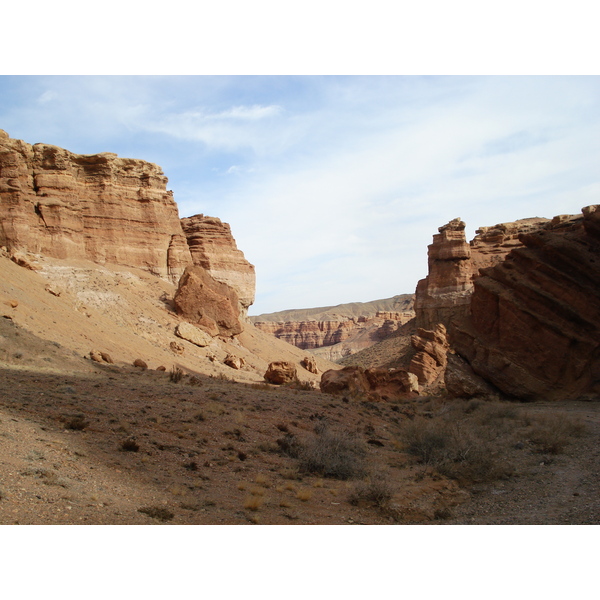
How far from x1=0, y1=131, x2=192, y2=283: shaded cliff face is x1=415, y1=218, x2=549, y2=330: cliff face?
87.5 ft

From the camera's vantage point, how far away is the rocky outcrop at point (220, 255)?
50312 millimetres

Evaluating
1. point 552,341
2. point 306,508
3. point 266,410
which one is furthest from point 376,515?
point 552,341

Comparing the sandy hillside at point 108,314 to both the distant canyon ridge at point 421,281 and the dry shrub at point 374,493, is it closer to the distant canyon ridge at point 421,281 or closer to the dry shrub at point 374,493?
the distant canyon ridge at point 421,281

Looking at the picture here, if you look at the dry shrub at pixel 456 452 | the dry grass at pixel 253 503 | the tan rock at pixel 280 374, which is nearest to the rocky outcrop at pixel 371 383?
the tan rock at pixel 280 374

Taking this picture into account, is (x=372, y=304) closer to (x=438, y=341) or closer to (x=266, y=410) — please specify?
(x=438, y=341)

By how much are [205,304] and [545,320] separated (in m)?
24.9

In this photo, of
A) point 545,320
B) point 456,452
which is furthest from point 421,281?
point 456,452

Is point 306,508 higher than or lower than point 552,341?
lower

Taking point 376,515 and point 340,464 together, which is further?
point 340,464

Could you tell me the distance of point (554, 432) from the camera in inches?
525

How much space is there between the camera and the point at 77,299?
32562 mm

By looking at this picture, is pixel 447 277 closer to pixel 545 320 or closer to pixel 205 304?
pixel 205 304

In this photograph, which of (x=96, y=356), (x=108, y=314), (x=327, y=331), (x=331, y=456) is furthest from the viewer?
(x=327, y=331)

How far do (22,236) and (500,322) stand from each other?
3026 centimetres
